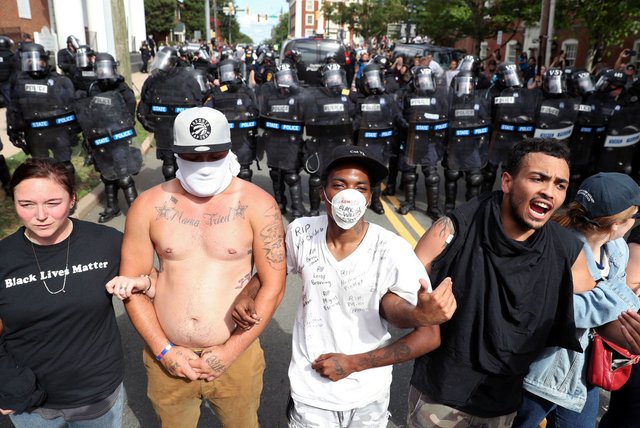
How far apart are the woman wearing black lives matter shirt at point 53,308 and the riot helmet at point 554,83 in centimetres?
661

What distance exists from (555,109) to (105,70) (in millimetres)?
6301

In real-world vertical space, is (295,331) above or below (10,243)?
below

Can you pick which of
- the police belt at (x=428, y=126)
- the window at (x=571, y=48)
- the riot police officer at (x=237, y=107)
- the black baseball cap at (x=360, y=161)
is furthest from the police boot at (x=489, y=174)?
the window at (x=571, y=48)

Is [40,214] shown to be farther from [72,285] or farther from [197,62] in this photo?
[197,62]

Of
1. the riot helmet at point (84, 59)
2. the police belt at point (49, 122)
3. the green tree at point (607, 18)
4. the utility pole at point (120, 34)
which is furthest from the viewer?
the green tree at point (607, 18)

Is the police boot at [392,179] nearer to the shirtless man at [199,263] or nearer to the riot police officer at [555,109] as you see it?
the riot police officer at [555,109]

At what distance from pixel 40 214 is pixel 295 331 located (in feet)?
4.10

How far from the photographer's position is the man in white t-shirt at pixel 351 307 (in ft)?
6.89

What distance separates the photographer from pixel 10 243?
2.20 metres

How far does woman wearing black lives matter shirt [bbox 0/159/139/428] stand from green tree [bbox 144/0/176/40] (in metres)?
50.5

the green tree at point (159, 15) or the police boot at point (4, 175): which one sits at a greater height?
the green tree at point (159, 15)

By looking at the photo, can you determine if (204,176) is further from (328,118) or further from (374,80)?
(374,80)

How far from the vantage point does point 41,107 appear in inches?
265

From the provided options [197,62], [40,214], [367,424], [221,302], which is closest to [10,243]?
[40,214]
